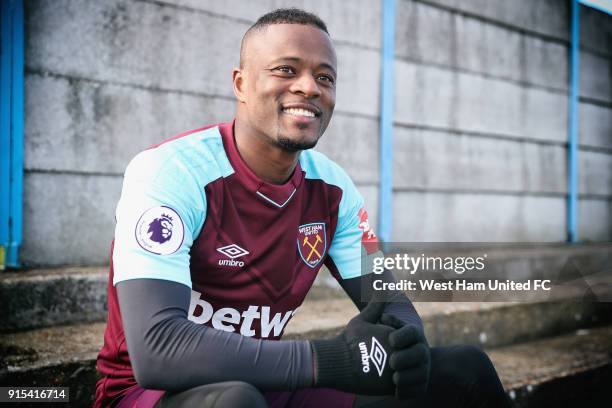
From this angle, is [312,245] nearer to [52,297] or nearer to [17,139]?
[52,297]

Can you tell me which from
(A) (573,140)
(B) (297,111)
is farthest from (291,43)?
(A) (573,140)

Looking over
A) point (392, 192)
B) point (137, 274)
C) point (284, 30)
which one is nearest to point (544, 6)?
point (392, 192)

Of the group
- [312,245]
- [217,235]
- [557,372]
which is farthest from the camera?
[557,372]

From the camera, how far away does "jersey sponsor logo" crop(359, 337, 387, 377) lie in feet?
4.35

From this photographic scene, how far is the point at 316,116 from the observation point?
171 centimetres

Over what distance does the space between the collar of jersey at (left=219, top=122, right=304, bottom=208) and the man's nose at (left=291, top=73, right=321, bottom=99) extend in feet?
0.87

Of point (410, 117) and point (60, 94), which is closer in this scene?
point (60, 94)

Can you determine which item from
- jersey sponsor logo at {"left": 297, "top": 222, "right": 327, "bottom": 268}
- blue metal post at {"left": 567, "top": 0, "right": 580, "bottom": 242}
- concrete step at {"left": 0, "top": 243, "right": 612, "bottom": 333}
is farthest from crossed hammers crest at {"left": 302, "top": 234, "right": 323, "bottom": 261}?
blue metal post at {"left": 567, "top": 0, "right": 580, "bottom": 242}

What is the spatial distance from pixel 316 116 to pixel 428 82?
2.82 m

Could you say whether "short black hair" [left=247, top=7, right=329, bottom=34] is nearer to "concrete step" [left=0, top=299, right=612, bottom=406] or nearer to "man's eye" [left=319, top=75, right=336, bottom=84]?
"man's eye" [left=319, top=75, right=336, bottom=84]

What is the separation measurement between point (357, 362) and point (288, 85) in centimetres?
85

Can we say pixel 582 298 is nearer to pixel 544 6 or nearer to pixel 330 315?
pixel 330 315

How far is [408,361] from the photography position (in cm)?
134

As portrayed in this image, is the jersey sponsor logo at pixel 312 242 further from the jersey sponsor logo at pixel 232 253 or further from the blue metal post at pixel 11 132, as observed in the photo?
the blue metal post at pixel 11 132
